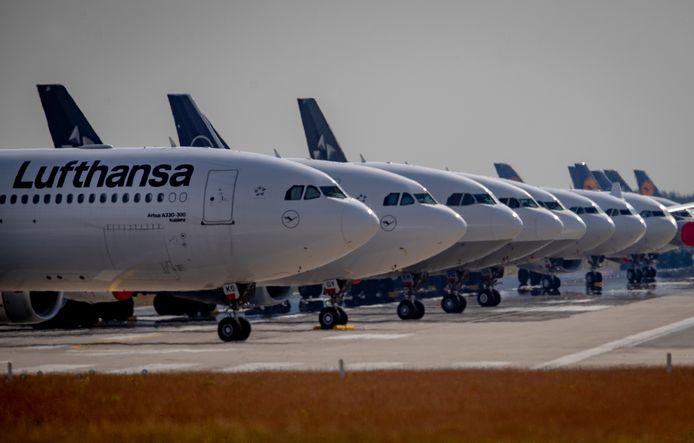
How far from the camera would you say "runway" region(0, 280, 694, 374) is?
113 feet

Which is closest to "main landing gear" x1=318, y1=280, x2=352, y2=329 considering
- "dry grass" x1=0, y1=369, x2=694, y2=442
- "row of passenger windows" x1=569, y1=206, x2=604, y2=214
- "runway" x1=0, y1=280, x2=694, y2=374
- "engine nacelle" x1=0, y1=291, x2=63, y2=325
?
"runway" x1=0, y1=280, x2=694, y2=374

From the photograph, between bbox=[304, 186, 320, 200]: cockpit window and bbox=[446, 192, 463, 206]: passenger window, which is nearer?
bbox=[304, 186, 320, 200]: cockpit window

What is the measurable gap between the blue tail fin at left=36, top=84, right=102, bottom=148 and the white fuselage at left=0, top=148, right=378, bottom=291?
34.6 feet

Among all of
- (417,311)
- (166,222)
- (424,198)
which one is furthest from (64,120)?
(417,311)

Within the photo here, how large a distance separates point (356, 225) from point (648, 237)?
56.4 meters

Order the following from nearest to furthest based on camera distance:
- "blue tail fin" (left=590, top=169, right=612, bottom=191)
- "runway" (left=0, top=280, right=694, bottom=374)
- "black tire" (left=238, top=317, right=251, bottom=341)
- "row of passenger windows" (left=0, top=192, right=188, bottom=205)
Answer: "runway" (left=0, top=280, right=694, bottom=374), "row of passenger windows" (left=0, top=192, right=188, bottom=205), "black tire" (left=238, top=317, right=251, bottom=341), "blue tail fin" (left=590, top=169, right=612, bottom=191)

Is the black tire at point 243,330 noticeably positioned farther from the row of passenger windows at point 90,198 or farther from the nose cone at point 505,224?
the nose cone at point 505,224

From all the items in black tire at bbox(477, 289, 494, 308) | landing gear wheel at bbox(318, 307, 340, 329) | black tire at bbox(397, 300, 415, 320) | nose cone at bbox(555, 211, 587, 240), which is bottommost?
landing gear wheel at bbox(318, 307, 340, 329)

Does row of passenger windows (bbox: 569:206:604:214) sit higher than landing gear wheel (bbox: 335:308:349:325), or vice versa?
row of passenger windows (bbox: 569:206:604:214)

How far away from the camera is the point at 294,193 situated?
41250 millimetres

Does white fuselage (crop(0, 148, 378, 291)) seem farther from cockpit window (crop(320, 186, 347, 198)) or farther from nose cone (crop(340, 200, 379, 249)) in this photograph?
cockpit window (crop(320, 186, 347, 198))

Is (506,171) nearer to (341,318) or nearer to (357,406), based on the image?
(341,318)

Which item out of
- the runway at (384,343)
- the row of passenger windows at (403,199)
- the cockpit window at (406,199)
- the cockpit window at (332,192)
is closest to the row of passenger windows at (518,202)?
the runway at (384,343)

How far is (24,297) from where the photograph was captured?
43.3 meters
